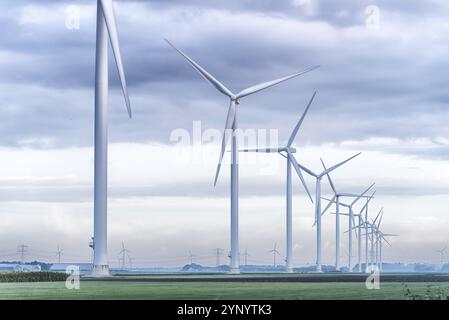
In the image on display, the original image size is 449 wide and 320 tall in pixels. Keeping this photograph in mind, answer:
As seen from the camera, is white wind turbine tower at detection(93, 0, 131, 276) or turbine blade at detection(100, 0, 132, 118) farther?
white wind turbine tower at detection(93, 0, 131, 276)

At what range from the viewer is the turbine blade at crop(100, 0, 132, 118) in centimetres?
8297

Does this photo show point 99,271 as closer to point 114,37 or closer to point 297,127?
point 114,37

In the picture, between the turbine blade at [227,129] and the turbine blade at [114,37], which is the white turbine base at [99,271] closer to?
the turbine blade at [114,37]

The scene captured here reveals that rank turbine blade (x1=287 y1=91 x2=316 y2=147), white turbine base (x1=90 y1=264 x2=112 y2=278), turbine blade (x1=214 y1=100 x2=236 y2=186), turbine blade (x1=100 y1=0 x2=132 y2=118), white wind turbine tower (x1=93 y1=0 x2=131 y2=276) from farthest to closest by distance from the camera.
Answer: turbine blade (x1=287 y1=91 x2=316 y2=147)
turbine blade (x1=214 y1=100 x2=236 y2=186)
white turbine base (x1=90 y1=264 x2=112 y2=278)
white wind turbine tower (x1=93 y1=0 x2=131 y2=276)
turbine blade (x1=100 y1=0 x2=132 y2=118)

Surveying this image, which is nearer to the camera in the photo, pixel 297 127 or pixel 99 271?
pixel 99 271

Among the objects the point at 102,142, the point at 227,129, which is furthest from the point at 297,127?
the point at 102,142

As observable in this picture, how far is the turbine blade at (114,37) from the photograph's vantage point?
8297 centimetres

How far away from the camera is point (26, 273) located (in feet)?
324

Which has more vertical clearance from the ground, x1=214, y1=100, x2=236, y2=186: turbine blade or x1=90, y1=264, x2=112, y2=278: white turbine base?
x1=214, y1=100, x2=236, y2=186: turbine blade

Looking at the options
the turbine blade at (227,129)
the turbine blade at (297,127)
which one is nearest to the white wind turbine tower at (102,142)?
the turbine blade at (227,129)

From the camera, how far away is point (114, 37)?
85.9 meters

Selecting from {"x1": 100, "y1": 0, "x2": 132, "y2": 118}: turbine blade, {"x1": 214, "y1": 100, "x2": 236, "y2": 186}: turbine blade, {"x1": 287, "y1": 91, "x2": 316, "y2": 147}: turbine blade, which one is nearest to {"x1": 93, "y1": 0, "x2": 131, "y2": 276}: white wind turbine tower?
{"x1": 100, "y1": 0, "x2": 132, "y2": 118}: turbine blade

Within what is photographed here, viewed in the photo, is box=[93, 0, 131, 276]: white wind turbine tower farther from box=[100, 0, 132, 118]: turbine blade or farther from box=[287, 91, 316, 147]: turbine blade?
box=[287, 91, 316, 147]: turbine blade
